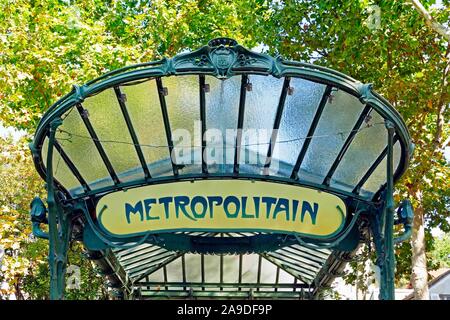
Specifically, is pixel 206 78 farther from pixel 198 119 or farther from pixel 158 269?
pixel 158 269

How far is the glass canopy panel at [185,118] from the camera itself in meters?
6.85

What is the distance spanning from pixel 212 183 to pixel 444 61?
800 cm

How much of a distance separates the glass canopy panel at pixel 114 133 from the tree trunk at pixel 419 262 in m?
7.44

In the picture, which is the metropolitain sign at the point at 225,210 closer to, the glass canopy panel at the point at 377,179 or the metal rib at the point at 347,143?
the metal rib at the point at 347,143

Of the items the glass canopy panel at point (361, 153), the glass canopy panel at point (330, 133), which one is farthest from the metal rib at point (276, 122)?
the glass canopy panel at point (361, 153)

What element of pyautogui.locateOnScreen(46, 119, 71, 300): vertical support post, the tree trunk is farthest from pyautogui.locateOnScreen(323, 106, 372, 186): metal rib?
the tree trunk

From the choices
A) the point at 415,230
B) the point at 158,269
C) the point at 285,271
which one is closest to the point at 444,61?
the point at 415,230

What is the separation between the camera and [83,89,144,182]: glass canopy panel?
6965 mm

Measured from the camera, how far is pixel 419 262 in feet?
44.0

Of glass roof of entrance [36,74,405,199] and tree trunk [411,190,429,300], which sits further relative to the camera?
tree trunk [411,190,429,300]

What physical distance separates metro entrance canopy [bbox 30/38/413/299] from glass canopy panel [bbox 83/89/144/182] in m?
0.01

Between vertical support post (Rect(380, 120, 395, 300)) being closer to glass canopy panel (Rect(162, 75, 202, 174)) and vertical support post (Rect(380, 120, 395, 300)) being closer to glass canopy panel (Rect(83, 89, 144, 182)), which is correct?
glass canopy panel (Rect(162, 75, 202, 174))

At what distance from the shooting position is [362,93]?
6559 mm
